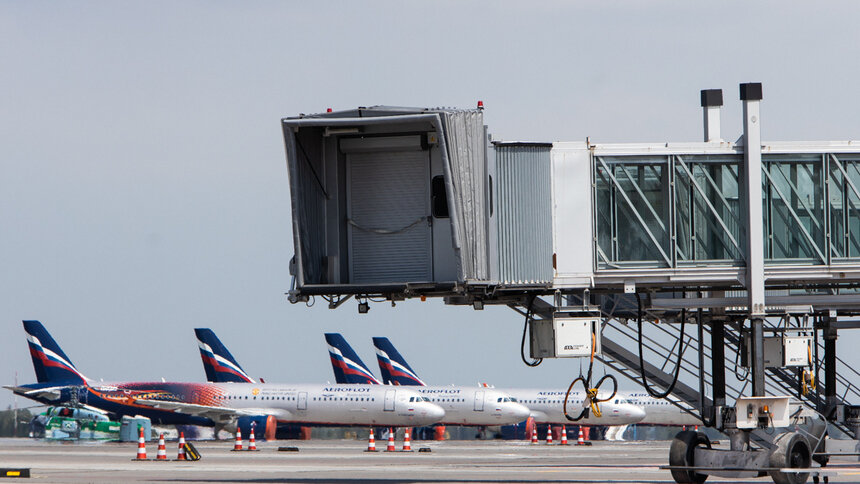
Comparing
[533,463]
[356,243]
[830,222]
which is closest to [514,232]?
[356,243]

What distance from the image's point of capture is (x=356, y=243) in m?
21.3

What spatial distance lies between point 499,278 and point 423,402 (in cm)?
4745

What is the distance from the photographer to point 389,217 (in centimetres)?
2103

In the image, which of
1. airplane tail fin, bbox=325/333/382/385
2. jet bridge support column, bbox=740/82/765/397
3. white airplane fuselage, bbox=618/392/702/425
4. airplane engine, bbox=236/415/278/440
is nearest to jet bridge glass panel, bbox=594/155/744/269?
jet bridge support column, bbox=740/82/765/397

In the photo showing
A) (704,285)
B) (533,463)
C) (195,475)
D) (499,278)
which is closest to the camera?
(499,278)

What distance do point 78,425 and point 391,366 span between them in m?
20.3

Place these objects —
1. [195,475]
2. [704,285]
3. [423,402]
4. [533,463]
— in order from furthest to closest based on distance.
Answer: [423,402] < [533,463] < [195,475] < [704,285]

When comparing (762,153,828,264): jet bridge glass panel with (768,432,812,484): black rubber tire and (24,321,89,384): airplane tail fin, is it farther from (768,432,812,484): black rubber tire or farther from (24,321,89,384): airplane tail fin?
(24,321,89,384): airplane tail fin

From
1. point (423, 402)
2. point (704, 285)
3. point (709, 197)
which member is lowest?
point (423, 402)

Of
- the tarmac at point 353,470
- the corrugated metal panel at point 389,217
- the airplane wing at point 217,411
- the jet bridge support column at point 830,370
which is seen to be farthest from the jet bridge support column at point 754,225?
the airplane wing at point 217,411

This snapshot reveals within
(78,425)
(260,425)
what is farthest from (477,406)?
(78,425)

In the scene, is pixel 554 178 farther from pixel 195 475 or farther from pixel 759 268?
pixel 195 475

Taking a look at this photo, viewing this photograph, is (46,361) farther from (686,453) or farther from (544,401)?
(686,453)

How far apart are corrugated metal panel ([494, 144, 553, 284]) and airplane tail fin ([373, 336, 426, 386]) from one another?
5911cm
